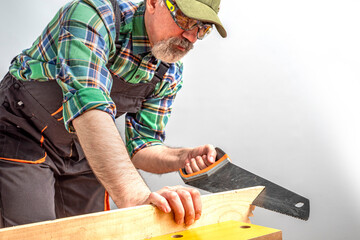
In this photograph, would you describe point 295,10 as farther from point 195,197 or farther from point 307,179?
point 195,197

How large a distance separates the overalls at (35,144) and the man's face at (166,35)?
14 centimetres

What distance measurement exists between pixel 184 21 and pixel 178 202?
0.72m

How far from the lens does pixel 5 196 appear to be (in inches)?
51.4

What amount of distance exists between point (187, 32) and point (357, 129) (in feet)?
5.17

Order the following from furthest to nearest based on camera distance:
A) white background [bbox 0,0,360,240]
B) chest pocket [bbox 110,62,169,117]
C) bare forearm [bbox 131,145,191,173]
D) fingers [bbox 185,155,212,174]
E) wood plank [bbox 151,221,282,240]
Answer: white background [bbox 0,0,360,240] < chest pocket [bbox 110,62,169,117] < bare forearm [bbox 131,145,191,173] < fingers [bbox 185,155,212,174] < wood plank [bbox 151,221,282,240]

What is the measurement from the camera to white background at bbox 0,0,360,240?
2.23m

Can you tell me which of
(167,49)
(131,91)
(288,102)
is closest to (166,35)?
(167,49)

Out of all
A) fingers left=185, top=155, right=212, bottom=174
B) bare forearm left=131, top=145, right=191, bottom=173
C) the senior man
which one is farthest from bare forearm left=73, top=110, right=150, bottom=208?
bare forearm left=131, top=145, right=191, bottom=173

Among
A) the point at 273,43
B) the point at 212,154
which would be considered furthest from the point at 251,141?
the point at 212,154

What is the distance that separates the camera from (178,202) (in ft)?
2.70

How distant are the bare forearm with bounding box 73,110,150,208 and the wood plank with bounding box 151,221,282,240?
12 centimetres

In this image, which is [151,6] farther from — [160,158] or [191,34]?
[160,158]

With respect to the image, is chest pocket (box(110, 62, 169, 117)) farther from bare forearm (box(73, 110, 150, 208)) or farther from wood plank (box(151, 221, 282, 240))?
wood plank (box(151, 221, 282, 240))

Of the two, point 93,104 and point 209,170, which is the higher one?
point 93,104
